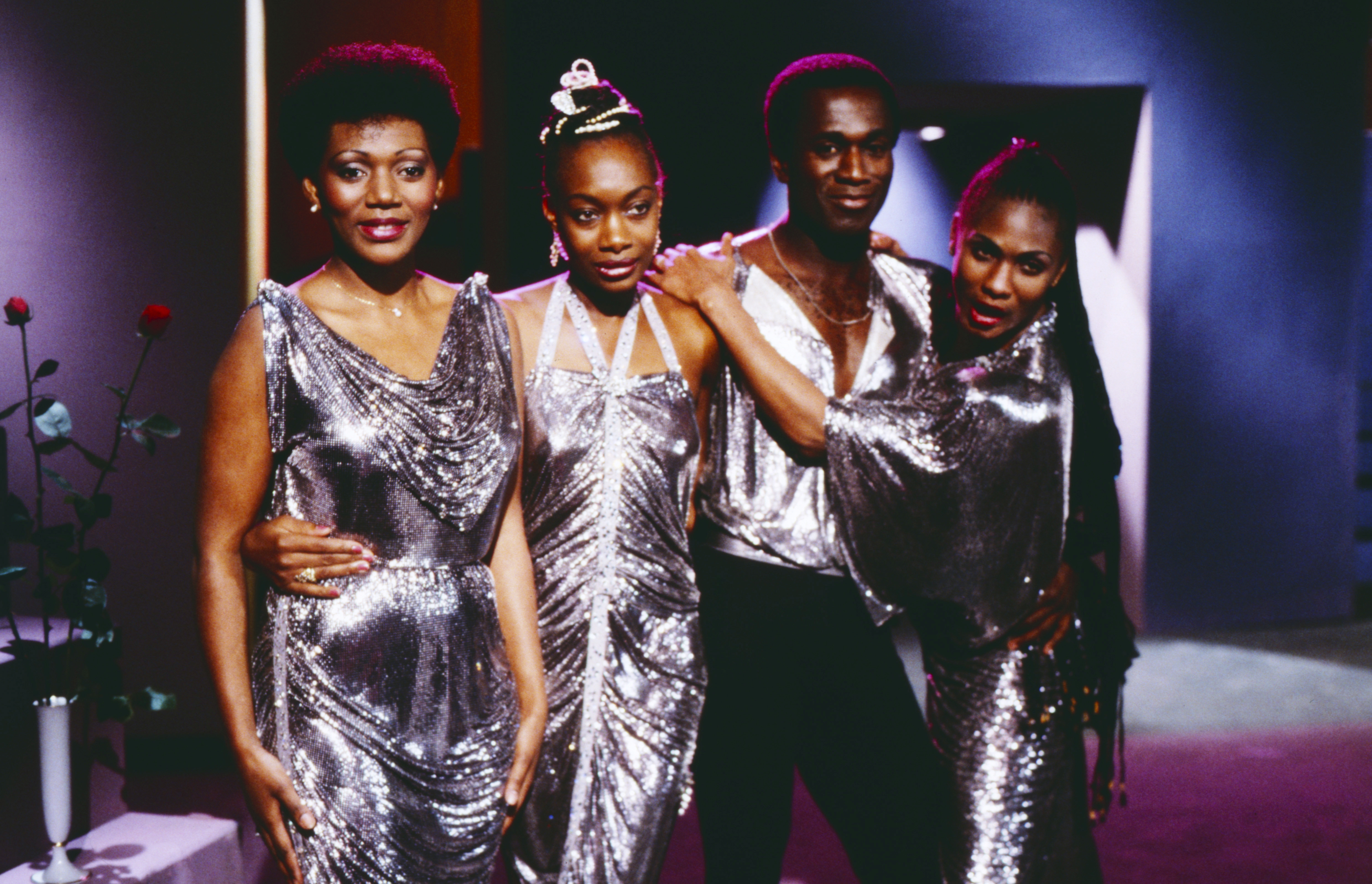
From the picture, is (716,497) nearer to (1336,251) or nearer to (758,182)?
(758,182)

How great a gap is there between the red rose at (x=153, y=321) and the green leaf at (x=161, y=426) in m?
0.17

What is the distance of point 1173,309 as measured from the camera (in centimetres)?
557

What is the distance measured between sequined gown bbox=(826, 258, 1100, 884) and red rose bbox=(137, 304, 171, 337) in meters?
1.34

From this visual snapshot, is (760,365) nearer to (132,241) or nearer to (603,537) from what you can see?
(603,537)

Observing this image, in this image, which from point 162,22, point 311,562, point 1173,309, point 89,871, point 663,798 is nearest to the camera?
point 311,562

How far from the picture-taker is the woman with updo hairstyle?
6.03 feet

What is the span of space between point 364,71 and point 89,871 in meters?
1.81

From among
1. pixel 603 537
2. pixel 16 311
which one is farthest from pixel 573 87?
pixel 16 311

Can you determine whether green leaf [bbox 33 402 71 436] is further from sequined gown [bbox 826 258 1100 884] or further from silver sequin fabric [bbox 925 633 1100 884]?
silver sequin fabric [bbox 925 633 1100 884]

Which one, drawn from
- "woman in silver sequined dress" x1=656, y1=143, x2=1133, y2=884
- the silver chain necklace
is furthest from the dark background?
"woman in silver sequined dress" x1=656, y1=143, x2=1133, y2=884

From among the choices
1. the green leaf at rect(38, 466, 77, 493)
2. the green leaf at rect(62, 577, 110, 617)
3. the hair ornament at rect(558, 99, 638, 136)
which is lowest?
the green leaf at rect(62, 577, 110, 617)

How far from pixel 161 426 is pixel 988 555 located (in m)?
1.64

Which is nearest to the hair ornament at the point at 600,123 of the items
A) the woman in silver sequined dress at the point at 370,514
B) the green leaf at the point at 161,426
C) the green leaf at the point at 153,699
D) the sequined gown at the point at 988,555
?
the woman in silver sequined dress at the point at 370,514

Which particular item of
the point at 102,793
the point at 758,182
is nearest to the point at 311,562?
the point at 102,793
